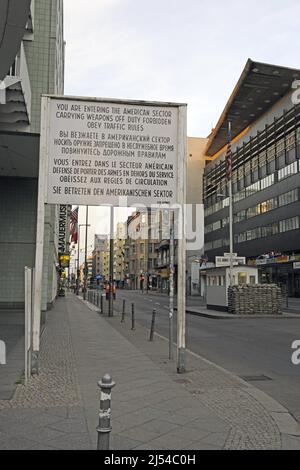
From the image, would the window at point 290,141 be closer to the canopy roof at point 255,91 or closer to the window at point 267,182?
the window at point 267,182

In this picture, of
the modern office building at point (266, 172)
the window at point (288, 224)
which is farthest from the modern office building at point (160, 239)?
the window at point (288, 224)

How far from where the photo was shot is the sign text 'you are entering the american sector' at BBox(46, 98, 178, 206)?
9.16 meters

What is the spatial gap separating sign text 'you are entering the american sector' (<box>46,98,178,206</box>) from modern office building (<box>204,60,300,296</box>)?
41303 millimetres

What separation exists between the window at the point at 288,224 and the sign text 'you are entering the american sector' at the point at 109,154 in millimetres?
42740

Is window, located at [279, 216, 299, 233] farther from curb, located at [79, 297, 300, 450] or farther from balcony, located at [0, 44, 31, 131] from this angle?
curb, located at [79, 297, 300, 450]

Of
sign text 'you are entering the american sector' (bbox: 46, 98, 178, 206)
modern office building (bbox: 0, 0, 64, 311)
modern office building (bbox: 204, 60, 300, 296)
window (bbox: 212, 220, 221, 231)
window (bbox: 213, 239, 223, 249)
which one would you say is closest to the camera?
sign text 'you are entering the american sector' (bbox: 46, 98, 178, 206)

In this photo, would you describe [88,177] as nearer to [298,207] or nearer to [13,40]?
[13,40]

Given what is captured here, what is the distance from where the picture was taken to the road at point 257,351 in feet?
27.0

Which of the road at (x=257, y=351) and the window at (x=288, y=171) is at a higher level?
the window at (x=288, y=171)

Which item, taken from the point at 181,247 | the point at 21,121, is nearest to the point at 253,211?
the point at 21,121

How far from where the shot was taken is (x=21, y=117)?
1304cm

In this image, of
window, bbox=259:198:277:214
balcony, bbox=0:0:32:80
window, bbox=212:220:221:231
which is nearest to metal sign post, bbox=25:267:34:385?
balcony, bbox=0:0:32:80

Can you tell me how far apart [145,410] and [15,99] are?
341 inches
